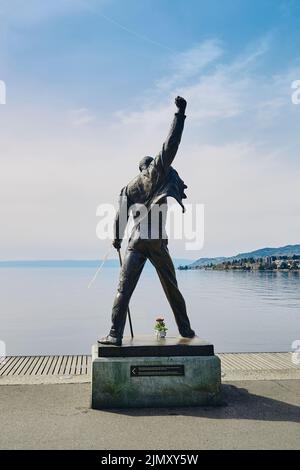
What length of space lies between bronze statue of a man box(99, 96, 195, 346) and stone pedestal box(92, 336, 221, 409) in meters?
0.30

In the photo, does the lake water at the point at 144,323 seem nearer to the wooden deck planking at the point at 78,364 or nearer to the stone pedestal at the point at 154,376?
the wooden deck planking at the point at 78,364

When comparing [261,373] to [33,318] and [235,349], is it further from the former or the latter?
[33,318]

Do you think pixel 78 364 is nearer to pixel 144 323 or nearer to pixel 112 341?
pixel 112 341

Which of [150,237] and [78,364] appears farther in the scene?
[78,364]

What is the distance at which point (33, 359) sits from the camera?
962 centimetres

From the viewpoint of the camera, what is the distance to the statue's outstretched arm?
643 centimetres

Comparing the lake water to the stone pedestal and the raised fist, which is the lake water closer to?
the stone pedestal

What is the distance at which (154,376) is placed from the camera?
21.1 ft

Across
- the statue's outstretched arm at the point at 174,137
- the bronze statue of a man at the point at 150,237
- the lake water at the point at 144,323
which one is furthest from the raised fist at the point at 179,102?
the lake water at the point at 144,323

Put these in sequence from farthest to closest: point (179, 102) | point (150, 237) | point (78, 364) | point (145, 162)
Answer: point (78, 364) → point (145, 162) → point (150, 237) → point (179, 102)

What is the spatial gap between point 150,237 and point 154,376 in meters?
1.76

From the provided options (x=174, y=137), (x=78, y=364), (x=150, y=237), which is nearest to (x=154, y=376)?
(x=150, y=237)
